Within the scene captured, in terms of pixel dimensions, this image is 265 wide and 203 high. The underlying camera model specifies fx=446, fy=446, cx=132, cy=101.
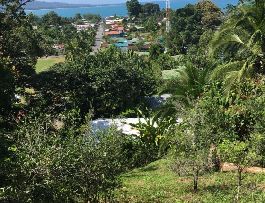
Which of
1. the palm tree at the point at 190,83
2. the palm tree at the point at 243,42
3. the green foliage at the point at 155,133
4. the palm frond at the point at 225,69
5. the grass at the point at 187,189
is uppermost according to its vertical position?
the palm tree at the point at 243,42

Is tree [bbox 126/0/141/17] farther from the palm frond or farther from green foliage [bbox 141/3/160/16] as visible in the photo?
the palm frond

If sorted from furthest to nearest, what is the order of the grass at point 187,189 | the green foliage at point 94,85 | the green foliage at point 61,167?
1. the green foliage at point 94,85
2. the grass at point 187,189
3. the green foliage at point 61,167

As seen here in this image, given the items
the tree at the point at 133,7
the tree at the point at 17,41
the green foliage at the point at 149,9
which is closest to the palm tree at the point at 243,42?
the tree at the point at 17,41

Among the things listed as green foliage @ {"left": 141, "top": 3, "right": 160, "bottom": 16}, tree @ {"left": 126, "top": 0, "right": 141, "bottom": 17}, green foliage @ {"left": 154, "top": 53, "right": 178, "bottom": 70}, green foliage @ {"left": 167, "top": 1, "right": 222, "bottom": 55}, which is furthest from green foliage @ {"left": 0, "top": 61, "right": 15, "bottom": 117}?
green foliage @ {"left": 141, "top": 3, "right": 160, "bottom": 16}

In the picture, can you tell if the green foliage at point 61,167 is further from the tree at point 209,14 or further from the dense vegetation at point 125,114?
the tree at point 209,14

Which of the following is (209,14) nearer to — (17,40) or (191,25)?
(191,25)

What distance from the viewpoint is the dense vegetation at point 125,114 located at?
23.2 ft

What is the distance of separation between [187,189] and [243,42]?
234 inches

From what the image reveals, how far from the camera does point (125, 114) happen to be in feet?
71.0

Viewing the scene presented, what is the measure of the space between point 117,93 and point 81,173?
1534cm

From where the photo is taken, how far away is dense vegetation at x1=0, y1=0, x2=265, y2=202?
708cm

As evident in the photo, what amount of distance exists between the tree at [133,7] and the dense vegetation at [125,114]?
355ft

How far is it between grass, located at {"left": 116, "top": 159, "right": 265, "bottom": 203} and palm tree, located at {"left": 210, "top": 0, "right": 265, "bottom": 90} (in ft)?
13.0

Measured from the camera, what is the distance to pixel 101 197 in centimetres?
859
